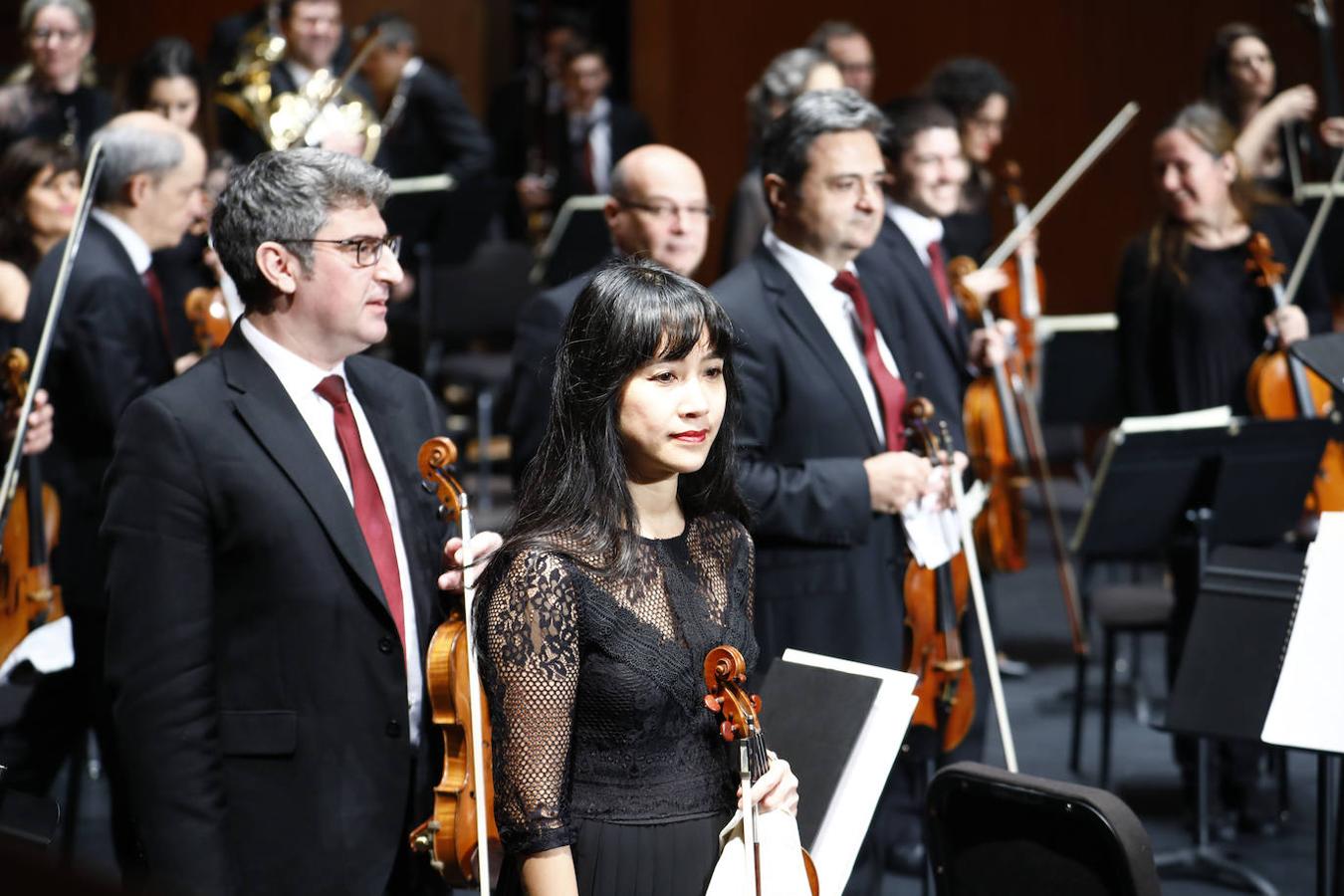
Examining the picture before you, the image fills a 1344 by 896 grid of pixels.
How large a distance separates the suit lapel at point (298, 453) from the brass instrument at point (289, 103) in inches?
101

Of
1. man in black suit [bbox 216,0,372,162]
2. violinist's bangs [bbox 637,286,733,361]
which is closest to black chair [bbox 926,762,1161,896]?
violinist's bangs [bbox 637,286,733,361]

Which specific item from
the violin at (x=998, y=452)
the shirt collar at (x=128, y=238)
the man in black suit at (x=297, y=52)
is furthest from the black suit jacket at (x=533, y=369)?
the man in black suit at (x=297, y=52)

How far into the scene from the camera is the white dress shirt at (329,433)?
243 centimetres

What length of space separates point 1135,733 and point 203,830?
352 cm

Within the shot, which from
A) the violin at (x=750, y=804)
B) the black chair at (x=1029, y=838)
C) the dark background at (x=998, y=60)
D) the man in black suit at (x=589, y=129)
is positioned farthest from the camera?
the dark background at (x=998, y=60)

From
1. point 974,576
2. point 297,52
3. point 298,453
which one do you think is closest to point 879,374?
point 974,576

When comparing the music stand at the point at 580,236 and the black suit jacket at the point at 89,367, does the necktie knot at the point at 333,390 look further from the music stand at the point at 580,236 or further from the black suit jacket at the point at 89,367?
the music stand at the point at 580,236

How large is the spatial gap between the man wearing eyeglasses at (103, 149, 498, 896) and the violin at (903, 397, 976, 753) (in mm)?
1046

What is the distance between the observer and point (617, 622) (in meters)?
2.02

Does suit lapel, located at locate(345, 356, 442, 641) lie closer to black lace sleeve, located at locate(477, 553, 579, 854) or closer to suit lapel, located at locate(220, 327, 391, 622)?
suit lapel, located at locate(220, 327, 391, 622)

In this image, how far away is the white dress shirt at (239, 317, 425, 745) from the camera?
2432mm

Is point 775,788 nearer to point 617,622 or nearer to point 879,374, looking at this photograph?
point 617,622

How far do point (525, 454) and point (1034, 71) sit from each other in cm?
582

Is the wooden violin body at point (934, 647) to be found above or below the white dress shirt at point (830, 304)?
below
